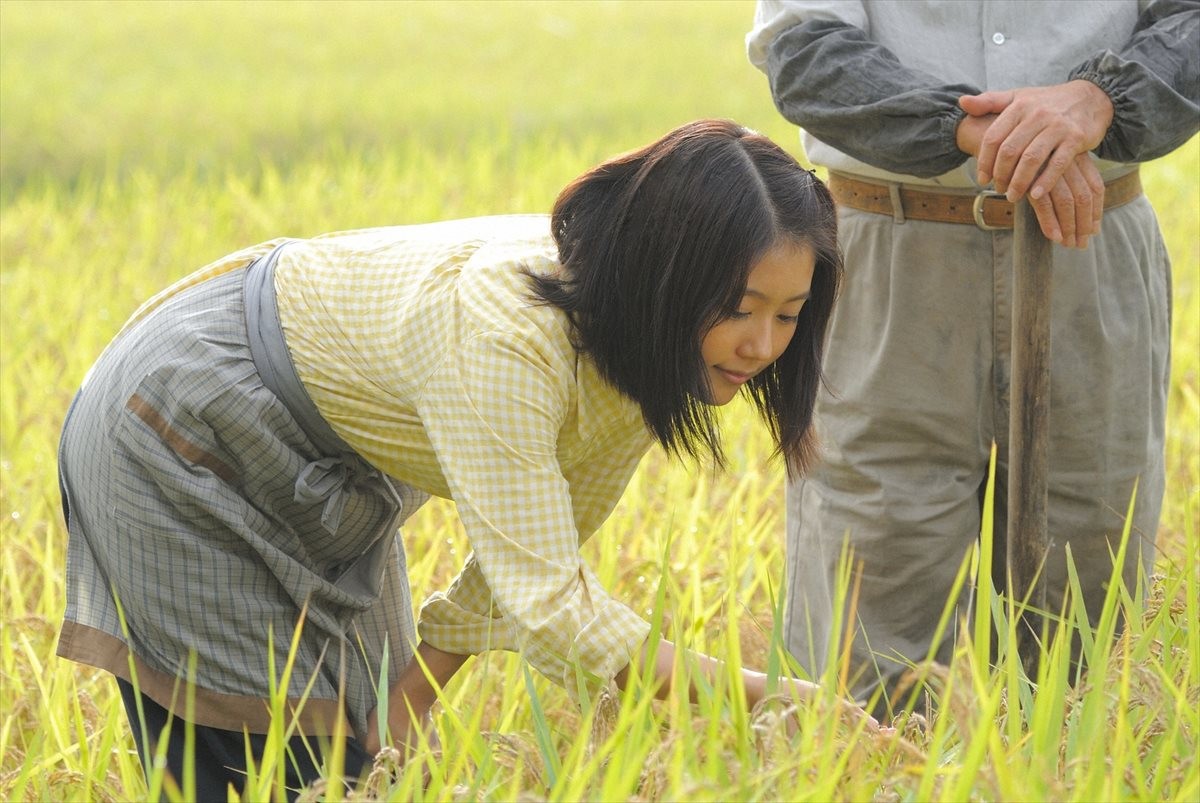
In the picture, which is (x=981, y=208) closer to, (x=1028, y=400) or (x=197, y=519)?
(x=1028, y=400)

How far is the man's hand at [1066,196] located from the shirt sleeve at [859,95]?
3 centimetres

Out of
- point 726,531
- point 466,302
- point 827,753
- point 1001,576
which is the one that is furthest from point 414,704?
point 726,531

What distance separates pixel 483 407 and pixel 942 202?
90 centimetres

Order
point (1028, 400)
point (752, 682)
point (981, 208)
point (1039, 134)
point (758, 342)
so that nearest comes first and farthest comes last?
point (752, 682)
point (758, 342)
point (1039, 134)
point (1028, 400)
point (981, 208)

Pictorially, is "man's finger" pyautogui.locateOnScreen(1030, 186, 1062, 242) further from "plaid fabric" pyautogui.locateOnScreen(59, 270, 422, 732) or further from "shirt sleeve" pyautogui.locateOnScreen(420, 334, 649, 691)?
"plaid fabric" pyautogui.locateOnScreen(59, 270, 422, 732)

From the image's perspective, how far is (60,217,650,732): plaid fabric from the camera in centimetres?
147

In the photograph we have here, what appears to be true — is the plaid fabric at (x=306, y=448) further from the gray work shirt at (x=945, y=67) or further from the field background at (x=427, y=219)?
the gray work shirt at (x=945, y=67)

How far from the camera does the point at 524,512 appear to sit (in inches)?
56.1

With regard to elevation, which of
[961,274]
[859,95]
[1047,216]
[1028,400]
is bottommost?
[1028,400]

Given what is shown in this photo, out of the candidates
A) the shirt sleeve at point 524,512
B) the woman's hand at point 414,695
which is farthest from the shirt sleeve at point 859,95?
the woman's hand at point 414,695

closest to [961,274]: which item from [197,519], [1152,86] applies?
[1152,86]

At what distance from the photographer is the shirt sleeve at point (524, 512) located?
141cm

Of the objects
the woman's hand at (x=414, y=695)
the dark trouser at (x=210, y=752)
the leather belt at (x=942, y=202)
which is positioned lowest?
the dark trouser at (x=210, y=752)

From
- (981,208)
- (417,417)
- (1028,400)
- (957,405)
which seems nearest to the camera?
(417,417)
